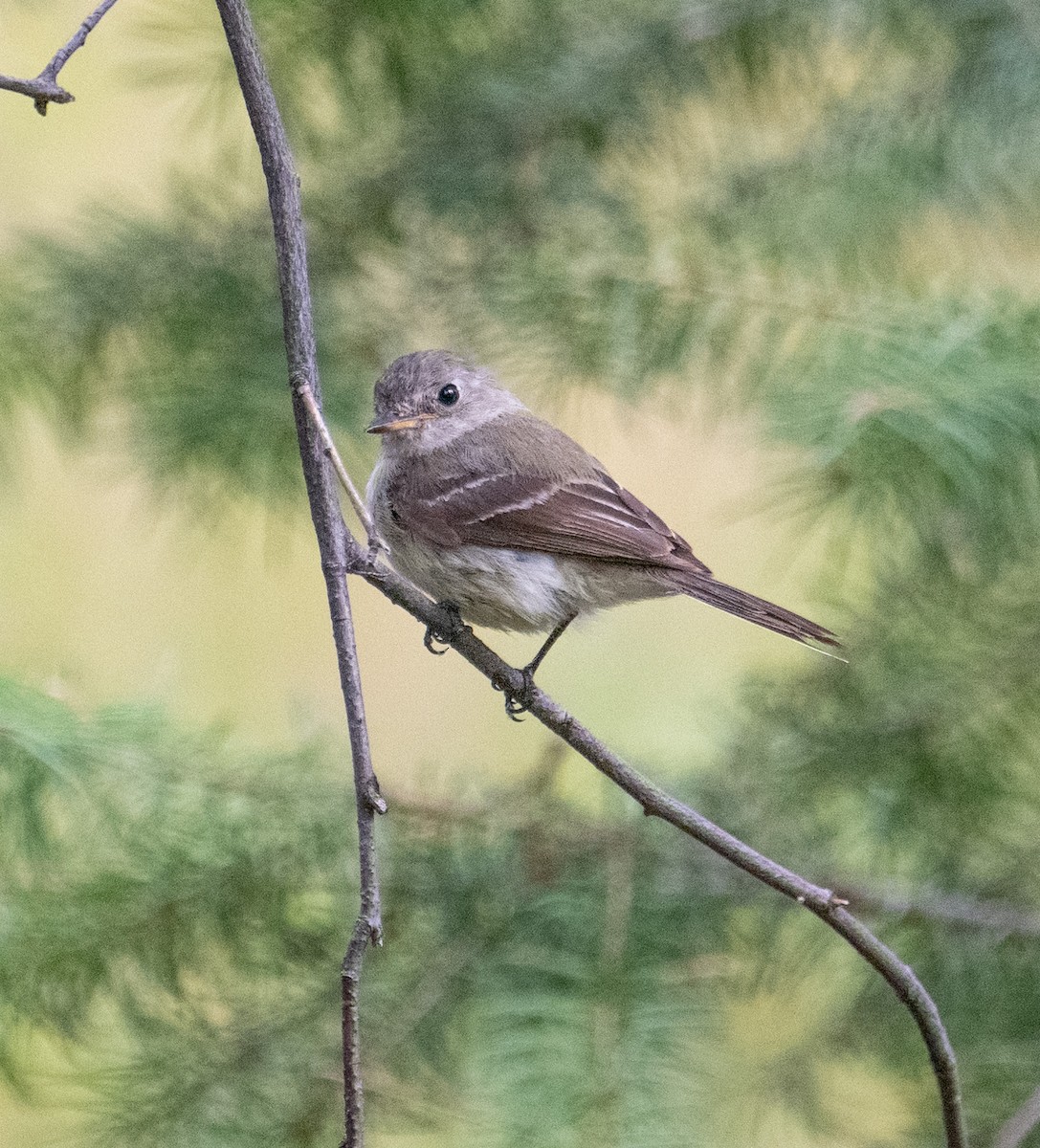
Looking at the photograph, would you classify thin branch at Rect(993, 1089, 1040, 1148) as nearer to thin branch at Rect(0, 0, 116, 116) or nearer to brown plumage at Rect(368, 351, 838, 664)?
brown plumage at Rect(368, 351, 838, 664)

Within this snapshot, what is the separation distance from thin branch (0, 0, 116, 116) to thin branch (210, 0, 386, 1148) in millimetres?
60

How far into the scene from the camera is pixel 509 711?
0.94 m

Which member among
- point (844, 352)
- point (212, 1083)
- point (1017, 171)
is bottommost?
point (212, 1083)

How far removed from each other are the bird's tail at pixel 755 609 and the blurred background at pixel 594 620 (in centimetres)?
5

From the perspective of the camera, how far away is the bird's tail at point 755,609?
0.80m

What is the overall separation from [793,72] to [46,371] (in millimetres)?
604

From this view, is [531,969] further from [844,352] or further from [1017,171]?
[1017,171]

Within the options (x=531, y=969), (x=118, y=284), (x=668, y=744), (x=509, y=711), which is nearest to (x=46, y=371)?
(x=118, y=284)

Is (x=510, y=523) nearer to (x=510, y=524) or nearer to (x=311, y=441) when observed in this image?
(x=510, y=524)

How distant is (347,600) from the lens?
1.70 ft

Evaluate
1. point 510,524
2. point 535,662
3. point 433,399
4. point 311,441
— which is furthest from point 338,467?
point 433,399

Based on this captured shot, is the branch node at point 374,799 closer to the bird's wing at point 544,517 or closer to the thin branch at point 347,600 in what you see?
the thin branch at point 347,600

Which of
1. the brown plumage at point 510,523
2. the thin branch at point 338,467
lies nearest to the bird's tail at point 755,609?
the brown plumage at point 510,523

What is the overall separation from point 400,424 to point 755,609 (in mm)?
331
